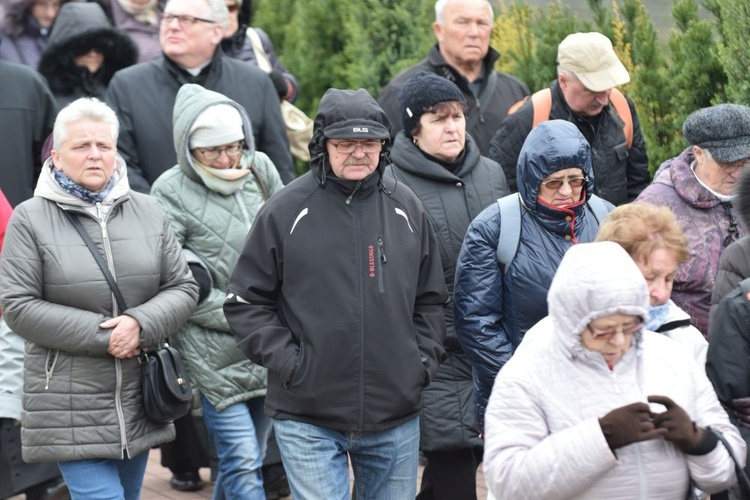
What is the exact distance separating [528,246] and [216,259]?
172 centimetres

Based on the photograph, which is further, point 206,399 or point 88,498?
point 206,399

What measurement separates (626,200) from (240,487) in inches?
100.0

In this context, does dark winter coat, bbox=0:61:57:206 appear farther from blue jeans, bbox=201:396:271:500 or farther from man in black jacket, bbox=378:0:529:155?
man in black jacket, bbox=378:0:529:155

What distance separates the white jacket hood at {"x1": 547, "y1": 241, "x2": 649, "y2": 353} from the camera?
12.3 feet

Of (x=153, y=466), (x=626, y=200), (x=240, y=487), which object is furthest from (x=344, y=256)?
(x=153, y=466)

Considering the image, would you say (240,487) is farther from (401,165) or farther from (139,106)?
(139,106)

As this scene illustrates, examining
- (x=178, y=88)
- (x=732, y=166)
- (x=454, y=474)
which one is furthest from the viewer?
(x=178, y=88)

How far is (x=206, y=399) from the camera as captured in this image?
6.37 metres

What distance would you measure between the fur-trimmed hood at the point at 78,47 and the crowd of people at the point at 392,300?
2.37 ft

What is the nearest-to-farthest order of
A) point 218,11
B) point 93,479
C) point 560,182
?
1. point 560,182
2. point 93,479
3. point 218,11

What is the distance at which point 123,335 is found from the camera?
547cm

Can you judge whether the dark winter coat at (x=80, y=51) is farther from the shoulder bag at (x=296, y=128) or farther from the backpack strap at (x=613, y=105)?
the backpack strap at (x=613, y=105)

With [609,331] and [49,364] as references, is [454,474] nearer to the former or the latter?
[49,364]

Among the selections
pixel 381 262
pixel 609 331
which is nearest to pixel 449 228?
pixel 381 262
